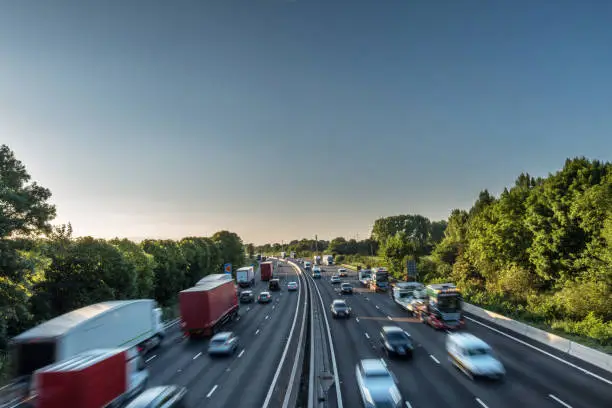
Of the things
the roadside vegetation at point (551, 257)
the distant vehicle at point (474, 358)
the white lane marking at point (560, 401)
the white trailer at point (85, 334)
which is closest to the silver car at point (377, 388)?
the distant vehicle at point (474, 358)

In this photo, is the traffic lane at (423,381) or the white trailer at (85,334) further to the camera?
the white trailer at (85,334)

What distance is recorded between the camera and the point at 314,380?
728 inches

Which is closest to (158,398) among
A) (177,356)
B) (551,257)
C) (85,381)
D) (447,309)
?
(85,381)

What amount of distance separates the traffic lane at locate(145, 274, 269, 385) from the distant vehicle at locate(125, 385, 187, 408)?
564 cm

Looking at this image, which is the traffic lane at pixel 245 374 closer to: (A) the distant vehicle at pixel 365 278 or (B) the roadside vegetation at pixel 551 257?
(B) the roadside vegetation at pixel 551 257

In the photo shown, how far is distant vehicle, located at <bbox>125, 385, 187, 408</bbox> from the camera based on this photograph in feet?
43.8

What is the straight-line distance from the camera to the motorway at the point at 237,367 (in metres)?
17.4

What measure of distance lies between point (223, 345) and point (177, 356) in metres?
4.10

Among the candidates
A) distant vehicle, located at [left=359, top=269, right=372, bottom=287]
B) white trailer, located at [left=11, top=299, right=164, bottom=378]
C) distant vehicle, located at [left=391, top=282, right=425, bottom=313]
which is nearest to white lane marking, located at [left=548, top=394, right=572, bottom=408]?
distant vehicle, located at [left=391, top=282, right=425, bottom=313]

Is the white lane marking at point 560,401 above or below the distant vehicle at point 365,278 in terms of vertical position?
below

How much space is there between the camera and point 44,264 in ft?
85.8

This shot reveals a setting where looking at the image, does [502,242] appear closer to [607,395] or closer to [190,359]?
[607,395]

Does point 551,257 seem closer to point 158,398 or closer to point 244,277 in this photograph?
point 158,398

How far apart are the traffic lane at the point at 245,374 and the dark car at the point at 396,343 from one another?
308 inches
